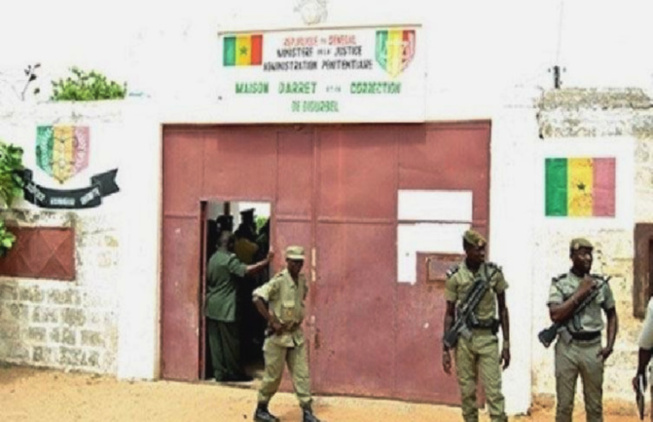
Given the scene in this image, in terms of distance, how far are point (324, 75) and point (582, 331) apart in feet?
12.2

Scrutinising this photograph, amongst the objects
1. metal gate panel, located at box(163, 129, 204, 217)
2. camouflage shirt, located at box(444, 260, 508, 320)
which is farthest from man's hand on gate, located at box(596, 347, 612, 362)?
metal gate panel, located at box(163, 129, 204, 217)

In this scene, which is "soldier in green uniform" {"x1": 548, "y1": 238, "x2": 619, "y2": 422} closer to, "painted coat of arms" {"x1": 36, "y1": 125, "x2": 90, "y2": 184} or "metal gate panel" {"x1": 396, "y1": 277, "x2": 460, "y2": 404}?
A: "metal gate panel" {"x1": 396, "y1": 277, "x2": 460, "y2": 404}

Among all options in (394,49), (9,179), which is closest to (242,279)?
(9,179)

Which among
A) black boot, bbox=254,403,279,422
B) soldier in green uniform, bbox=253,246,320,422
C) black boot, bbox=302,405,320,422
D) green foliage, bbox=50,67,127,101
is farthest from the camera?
green foliage, bbox=50,67,127,101

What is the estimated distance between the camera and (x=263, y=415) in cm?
896

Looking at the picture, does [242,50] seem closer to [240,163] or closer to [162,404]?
[240,163]

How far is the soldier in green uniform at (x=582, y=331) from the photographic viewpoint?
7391 mm

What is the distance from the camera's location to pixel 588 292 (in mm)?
7363

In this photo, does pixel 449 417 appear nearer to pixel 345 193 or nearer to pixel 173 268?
pixel 345 193

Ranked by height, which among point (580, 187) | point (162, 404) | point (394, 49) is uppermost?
point (394, 49)

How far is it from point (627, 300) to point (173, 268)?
4.49 m

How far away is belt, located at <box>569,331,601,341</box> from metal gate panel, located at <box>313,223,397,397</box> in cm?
247

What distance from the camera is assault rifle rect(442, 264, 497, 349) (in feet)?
25.2

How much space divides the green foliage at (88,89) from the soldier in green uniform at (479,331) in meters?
4.82
